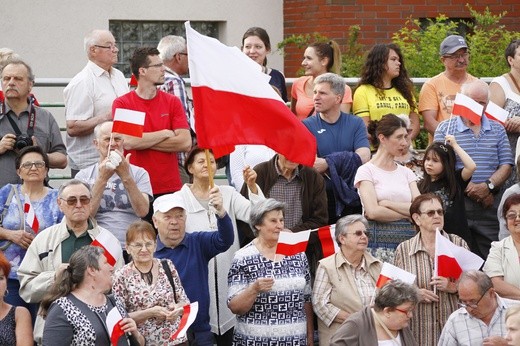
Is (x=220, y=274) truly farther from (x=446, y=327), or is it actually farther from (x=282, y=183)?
(x=446, y=327)

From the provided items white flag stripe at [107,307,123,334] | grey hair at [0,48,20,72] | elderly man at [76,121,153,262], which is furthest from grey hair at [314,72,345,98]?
white flag stripe at [107,307,123,334]

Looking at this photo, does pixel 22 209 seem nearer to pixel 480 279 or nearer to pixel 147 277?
pixel 147 277

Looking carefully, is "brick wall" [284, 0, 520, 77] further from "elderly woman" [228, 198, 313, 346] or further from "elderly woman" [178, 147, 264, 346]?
"elderly woman" [228, 198, 313, 346]

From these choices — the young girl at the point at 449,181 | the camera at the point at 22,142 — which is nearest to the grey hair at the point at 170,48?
the camera at the point at 22,142

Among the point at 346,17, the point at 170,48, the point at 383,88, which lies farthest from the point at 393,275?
the point at 346,17

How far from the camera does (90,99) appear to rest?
13.2 meters

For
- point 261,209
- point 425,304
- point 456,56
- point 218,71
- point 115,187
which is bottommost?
point 425,304

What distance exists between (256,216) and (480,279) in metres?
1.92

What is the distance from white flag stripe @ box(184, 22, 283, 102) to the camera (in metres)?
10.5

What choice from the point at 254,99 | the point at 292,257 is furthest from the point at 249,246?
the point at 254,99

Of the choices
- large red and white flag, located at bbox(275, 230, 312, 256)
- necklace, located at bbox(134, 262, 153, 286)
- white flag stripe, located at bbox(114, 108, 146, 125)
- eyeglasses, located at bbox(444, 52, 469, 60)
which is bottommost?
necklace, located at bbox(134, 262, 153, 286)

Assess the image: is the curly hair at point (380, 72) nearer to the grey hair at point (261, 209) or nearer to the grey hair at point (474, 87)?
the grey hair at point (474, 87)

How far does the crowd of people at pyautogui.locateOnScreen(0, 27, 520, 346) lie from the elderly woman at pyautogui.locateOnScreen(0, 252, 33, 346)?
0.01 metres

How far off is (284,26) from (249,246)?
698 centimetres
